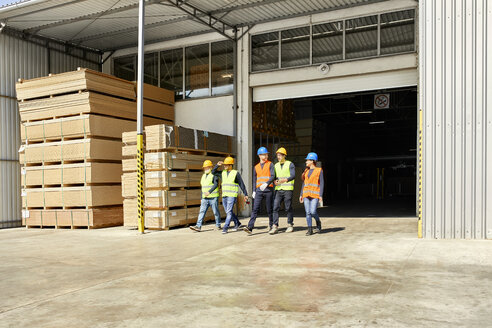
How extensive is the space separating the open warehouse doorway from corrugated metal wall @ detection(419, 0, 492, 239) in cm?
561

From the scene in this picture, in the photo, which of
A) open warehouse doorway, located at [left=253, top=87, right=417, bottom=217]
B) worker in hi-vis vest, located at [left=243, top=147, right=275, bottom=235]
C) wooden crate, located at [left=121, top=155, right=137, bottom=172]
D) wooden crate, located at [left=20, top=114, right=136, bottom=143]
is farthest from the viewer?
open warehouse doorway, located at [left=253, top=87, right=417, bottom=217]

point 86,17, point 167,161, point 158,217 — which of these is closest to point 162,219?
point 158,217

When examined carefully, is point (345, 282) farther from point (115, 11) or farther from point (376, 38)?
point (115, 11)

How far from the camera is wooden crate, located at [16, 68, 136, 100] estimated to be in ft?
37.1

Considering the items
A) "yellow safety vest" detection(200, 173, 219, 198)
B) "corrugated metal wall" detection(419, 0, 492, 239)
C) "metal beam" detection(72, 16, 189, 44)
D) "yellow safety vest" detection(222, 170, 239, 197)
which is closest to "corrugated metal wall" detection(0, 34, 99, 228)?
Result: "metal beam" detection(72, 16, 189, 44)

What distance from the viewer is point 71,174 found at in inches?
449

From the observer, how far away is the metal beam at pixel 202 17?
11.9 meters

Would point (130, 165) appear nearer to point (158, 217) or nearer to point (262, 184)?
point (158, 217)

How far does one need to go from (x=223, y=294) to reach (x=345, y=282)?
135cm

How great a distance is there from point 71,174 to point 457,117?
9.02 m

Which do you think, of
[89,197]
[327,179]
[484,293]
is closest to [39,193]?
[89,197]

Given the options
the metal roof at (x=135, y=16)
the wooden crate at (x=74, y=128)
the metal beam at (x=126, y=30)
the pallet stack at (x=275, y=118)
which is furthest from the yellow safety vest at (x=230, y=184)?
the metal beam at (x=126, y=30)

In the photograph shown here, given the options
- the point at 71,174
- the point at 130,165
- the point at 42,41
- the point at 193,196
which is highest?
the point at 42,41

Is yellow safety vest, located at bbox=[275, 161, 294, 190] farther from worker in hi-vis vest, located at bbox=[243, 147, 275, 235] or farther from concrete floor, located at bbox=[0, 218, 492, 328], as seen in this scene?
concrete floor, located at bbox=[0, 218, 492, 328]
